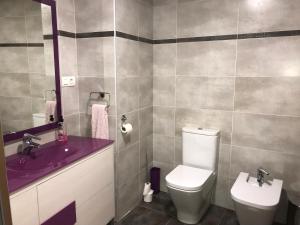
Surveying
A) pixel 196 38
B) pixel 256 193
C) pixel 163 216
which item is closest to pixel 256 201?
pixel 256 193

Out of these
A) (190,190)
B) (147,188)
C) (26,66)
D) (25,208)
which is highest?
(26,66)

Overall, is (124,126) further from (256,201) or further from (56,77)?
(256,201)

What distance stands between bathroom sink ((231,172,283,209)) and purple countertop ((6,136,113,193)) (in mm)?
1172

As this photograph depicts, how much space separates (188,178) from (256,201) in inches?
23.4

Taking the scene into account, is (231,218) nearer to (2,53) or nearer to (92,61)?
(92,61)

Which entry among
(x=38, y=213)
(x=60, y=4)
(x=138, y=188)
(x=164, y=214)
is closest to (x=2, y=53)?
(x=60, y=4)

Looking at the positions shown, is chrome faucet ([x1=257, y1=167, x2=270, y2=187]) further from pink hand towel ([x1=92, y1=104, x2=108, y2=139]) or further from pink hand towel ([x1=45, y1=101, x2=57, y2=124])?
pink hand towel ([x1=45, y1=101, x2=57, y2=124])

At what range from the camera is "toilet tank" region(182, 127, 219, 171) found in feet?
8.00

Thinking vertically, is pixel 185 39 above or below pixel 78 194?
above

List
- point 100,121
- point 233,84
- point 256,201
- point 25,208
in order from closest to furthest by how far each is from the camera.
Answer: point 25,208, point 256,201, point 100,121, point 233,84

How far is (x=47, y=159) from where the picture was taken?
1748 millimetres

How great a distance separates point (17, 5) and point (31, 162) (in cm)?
117

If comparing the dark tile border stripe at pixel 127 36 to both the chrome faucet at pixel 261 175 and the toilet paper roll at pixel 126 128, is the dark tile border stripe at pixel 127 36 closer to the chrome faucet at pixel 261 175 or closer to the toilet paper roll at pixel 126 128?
the toilet paper roll at pixel 126 128

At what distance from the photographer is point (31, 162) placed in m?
1.69
